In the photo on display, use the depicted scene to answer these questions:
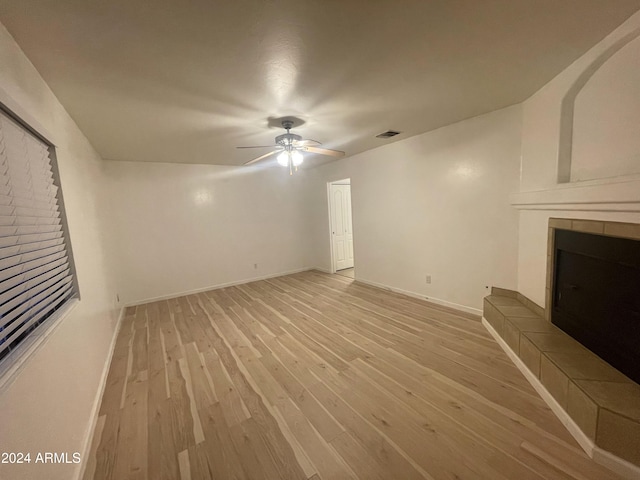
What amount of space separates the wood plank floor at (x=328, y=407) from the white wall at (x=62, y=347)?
12.7 inches

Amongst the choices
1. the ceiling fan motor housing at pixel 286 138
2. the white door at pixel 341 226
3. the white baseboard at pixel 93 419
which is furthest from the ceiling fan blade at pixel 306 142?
the white baseboard at pixel 93 419

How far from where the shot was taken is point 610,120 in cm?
179

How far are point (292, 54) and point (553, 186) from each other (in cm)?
243

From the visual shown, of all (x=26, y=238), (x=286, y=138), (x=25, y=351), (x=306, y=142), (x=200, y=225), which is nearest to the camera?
(x=25, y=351)

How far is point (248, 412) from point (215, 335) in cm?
147

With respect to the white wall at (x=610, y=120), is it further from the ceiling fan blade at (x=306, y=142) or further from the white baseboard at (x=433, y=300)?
the ceiling fan blade at (x=306, y=142)

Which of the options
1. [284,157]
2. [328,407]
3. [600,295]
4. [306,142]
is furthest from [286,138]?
[600,295]

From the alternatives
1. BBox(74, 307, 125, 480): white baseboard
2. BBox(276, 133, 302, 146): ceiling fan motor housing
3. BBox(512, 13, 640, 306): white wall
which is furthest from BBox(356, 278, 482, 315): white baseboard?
BBox(74, 307, 125, 480): white baseboard

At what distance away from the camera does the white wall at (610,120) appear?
161 centimetres

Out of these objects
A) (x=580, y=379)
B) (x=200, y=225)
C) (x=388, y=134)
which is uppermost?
(x=388, y=134)

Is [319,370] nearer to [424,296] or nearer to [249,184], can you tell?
[424,296]

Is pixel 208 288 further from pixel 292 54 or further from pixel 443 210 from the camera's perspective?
pixel 292 54

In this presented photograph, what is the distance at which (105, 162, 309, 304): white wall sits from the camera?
A: 169 inches

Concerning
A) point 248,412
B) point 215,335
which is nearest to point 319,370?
point 248,412
